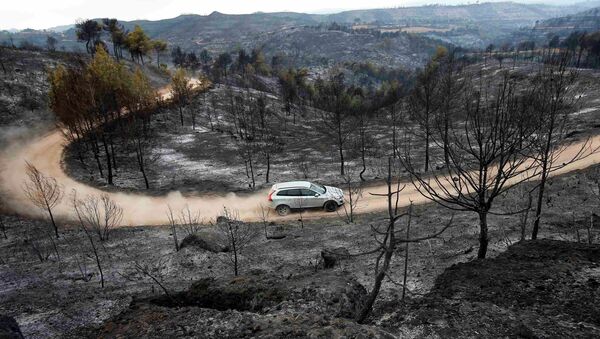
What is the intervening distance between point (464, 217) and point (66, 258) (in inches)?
750

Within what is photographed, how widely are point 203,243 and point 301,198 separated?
7791mm

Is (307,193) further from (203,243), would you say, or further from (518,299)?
(518,299)

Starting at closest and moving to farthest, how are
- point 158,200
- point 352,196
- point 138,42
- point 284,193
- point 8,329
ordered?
point 8,329, point 284,193, point 352,196, point 158,200, point 138,42

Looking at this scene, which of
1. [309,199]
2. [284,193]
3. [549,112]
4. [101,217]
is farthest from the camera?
[101,217]

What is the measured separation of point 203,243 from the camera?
16.1 metres

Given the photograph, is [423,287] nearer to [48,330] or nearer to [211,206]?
[48,330]

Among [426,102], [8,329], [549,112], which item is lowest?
[426,102]

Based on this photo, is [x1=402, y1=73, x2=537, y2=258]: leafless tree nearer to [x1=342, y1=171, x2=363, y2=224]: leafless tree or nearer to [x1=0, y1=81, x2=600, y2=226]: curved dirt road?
[x1=342, y1=171, x2=363, y2=224]: leafless tree

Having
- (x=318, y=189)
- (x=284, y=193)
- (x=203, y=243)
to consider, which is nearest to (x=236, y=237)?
(x=203, y=243)

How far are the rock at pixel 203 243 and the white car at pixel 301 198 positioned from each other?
656 cm

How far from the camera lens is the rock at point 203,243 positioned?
52.5 ft

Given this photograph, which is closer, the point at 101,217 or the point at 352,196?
the point at 101,217

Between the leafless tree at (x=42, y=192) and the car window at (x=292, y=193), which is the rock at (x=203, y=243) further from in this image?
the leafless tree at (x=42, y=192)

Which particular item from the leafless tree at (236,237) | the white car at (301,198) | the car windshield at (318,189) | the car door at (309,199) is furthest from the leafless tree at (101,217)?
the car windshield at (318,189)
